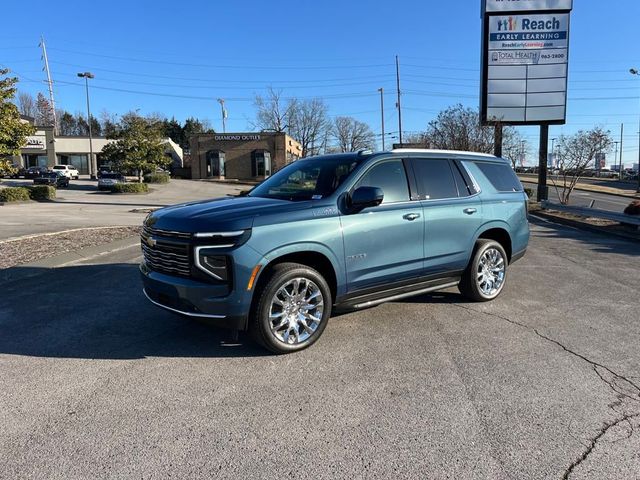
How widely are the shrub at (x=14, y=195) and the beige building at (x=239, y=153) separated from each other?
112 ft

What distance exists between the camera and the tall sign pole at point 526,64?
2459 centimetres

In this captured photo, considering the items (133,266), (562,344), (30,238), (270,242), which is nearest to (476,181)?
(562,344)

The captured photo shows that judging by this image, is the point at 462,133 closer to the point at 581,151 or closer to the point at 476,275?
the point at 581,151

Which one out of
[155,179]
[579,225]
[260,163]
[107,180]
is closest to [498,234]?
[579,225]

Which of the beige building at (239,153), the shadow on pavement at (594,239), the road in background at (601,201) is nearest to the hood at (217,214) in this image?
the shadow on pavement at (594,239)

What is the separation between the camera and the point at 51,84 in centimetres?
7806

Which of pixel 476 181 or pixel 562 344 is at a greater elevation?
pixel 476 181

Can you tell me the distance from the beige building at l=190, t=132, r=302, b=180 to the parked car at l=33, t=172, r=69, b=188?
19303 mm

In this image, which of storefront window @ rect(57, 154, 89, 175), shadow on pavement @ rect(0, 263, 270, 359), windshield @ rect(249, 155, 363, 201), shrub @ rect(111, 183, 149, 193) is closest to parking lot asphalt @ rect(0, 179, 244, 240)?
shrub @ rect(111, 183, 149, 193)

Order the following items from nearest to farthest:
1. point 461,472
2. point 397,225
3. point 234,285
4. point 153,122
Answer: point 461,472
point 234,285
point 397,225
point 153,122

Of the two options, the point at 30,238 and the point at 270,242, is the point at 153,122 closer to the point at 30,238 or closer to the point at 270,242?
the point at 30,238

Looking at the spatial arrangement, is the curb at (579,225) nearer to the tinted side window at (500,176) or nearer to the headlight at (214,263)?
the tinted side window at (500,176)

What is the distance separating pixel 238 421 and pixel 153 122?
142 feet

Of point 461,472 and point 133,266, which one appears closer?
point 461,472
